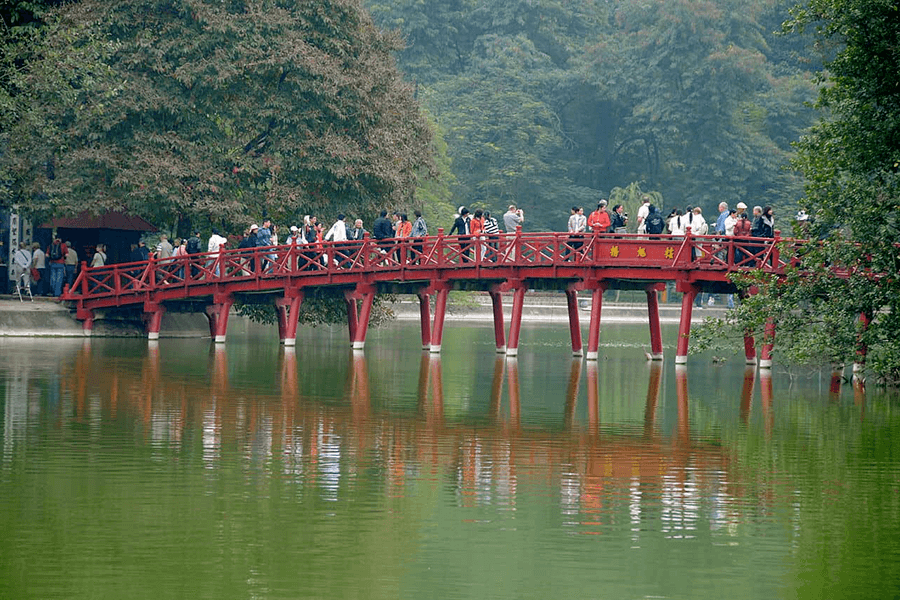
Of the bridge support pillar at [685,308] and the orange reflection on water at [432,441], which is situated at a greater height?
the bridge support pillar at [685,308]

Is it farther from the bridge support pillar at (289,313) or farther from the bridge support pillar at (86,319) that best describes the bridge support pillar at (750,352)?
the bridge support pillar at (86,319)

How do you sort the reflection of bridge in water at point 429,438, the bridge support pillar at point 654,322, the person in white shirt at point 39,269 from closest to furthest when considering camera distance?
the reflection of bridge in water at point 429,438 < the bridge support pillar at point 654,322 < the person in white shirt at point 39,269

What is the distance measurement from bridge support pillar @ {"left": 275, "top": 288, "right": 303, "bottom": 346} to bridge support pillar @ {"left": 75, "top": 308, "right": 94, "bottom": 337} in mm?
4820

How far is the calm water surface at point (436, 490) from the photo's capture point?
1218 centimetres

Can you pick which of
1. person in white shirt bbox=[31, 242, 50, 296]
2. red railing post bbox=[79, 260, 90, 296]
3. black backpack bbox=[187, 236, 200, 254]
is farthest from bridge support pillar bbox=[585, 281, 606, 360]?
person in white shirt bbox=[31, 242, 50, 296]

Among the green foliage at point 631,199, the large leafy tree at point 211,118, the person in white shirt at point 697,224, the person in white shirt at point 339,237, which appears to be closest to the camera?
the person in white shirt at point 697,224

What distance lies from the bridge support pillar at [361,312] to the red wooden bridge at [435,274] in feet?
0.12

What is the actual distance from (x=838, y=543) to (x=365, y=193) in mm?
31299

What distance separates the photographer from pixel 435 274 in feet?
126

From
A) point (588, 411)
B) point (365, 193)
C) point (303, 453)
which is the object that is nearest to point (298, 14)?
point (365, 193)

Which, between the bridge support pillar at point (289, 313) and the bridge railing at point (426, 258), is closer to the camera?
the bridge railing at point (426, 258)

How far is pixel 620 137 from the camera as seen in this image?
94.5 m

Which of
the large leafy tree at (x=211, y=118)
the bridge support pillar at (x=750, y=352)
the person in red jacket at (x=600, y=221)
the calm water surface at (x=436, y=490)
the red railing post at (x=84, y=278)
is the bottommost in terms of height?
the calm water surface at (x=436, y=490)

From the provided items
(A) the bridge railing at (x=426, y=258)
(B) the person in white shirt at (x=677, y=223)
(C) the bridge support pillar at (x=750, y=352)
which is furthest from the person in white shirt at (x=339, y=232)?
(C) the bridge support pillar at (x=750, y=352)
